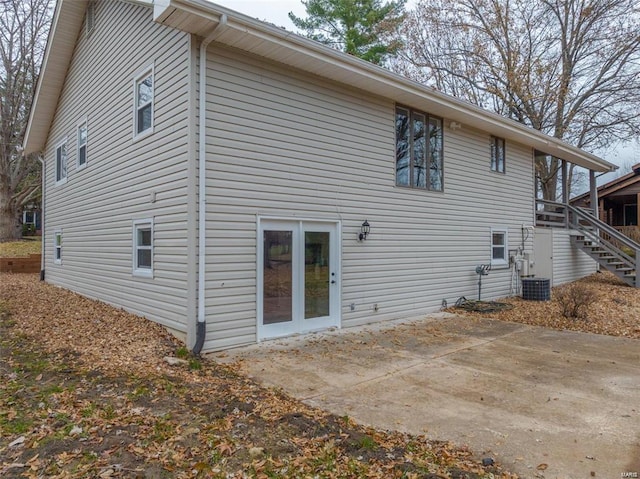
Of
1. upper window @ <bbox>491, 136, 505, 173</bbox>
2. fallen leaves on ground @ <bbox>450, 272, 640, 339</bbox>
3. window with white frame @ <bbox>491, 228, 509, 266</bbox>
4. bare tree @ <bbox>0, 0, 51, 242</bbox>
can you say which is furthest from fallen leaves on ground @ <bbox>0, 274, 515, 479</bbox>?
bare tree @ <bbox>0, 0, 51, 242</bbox>

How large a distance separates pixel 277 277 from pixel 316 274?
2.69 feet

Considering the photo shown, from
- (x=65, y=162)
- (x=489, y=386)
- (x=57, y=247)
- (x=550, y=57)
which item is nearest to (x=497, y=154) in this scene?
(x=489, y=386)

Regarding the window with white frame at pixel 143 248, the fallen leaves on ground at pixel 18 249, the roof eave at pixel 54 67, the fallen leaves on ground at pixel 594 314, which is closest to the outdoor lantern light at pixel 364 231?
the fallen leaves on ground at pixel 594 314

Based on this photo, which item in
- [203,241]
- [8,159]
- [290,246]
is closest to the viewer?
[203,241]

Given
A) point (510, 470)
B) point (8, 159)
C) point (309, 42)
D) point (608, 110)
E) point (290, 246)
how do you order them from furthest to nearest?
point (8, 159) → point (608, 110) → point (290, 246) → point (309, 42) → point (510, 470)

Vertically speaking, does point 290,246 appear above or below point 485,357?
above

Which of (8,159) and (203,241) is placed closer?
(203,241)

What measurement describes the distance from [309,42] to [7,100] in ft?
61.4

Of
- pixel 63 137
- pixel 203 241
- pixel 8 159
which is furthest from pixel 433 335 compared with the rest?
pixel 8 159

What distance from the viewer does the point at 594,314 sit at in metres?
8.85

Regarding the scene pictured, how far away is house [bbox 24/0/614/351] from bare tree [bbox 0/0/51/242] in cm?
947

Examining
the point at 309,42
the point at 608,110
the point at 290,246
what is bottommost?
the point at 290,246

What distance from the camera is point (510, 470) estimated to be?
295 cm

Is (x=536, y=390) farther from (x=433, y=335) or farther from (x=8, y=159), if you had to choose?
(x=8, y=159)
